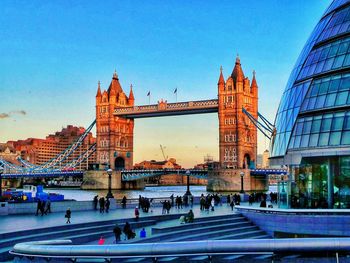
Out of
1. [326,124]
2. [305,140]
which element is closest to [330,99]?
[326,124]

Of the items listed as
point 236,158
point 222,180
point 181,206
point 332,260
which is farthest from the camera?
point 236,158

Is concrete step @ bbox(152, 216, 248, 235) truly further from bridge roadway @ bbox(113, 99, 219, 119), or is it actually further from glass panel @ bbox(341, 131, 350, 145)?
bridge roadway @ bbox(113, 99, 219, 119)

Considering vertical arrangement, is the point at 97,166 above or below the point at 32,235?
above

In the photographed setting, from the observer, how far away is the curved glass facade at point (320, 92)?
24109 millimetres

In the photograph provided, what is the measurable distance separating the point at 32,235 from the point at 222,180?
82.0m

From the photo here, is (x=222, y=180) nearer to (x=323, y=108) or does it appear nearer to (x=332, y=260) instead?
(x=323, y=108)

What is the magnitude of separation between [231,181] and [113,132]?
130 ft

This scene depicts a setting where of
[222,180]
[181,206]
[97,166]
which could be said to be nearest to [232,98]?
[222,180]

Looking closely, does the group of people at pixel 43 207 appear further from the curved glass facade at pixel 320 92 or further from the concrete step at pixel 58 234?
the curved glass facade at pixel 320 92

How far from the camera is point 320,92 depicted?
25438 mm

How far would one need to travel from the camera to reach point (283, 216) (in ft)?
77.5

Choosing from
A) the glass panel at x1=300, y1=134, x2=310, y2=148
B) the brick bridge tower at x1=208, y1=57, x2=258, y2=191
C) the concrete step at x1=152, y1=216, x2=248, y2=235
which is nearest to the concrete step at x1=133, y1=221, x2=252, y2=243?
the concrete step at x1=152, y1=216, x2=248, y2=235

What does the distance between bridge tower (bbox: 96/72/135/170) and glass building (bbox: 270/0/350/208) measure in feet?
335

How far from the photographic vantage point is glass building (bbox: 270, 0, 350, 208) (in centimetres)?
2375
